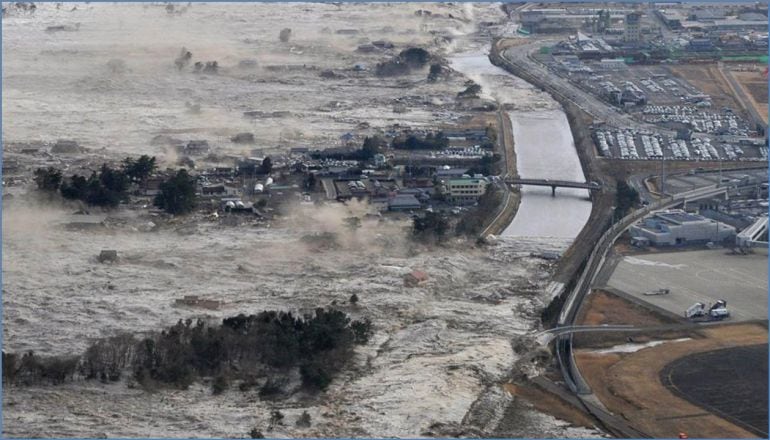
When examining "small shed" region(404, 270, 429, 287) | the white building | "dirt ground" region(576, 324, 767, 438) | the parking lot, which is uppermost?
the white building

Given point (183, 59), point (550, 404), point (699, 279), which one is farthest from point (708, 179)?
point (183, 59)

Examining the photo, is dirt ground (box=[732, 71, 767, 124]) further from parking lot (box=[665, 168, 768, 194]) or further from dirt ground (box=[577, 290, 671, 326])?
dirt ground (box=[577, 290, 671, 326])

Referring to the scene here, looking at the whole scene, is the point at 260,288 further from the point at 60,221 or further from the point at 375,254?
the point at 60,221

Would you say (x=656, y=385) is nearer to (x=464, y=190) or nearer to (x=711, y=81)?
(x=464, y=190)

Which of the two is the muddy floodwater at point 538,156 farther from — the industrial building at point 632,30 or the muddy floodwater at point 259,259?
the industrial building at point 632,30

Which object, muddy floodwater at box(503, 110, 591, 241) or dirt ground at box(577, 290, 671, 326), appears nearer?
dirt ground at box(577, 290, 671, 326)

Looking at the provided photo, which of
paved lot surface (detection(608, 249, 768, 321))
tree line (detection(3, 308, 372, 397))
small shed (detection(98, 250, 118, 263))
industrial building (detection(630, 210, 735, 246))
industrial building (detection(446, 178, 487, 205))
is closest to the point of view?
tree line (detection(3, 308, 372, 397))

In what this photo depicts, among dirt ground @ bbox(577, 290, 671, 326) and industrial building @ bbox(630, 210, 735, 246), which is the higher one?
industrial building @ bbox(630, 210, 735, 246)

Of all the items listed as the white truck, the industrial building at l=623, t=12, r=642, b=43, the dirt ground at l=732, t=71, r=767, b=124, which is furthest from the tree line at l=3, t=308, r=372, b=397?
the industrial building at l=623, t=12, r=642, b=43
